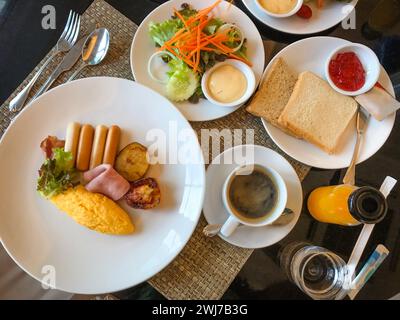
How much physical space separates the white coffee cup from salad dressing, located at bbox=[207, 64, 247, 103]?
0.25m

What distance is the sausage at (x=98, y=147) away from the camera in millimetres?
1206

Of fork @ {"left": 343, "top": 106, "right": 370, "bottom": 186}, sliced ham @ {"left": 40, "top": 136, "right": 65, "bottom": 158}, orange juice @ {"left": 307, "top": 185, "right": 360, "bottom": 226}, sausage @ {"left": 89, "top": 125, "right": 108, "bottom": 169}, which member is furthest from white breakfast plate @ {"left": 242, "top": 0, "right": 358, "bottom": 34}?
sliced ham @ {"left": 40, "top": 136, "right": 65, "bottom": 158}

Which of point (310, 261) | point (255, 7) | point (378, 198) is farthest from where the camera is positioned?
point (255, 7)

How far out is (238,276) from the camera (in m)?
1.35

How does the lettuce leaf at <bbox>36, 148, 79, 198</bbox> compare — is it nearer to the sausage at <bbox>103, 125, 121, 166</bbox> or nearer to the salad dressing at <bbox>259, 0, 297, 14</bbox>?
the sausage at <bbox>103, 125, 121, 166</bbox>

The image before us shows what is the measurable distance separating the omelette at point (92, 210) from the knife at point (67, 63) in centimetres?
41

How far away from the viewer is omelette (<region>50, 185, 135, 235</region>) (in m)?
1.16

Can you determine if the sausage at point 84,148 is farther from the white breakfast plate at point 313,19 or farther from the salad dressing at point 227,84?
the white breakfast plate at point 313,19

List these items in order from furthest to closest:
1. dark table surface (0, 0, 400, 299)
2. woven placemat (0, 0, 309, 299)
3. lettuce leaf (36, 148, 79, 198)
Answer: dark table surface (0, 0, 400, 299)
woven placemat (0, 0, 309, 299)
lettuce leaf (36, 148, 79, 198)

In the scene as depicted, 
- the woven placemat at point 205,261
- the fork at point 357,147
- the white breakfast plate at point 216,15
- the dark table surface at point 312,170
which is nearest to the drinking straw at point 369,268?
the dark table surface at point 312,170

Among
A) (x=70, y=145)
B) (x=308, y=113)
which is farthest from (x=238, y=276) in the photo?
(x=70, y=145)
